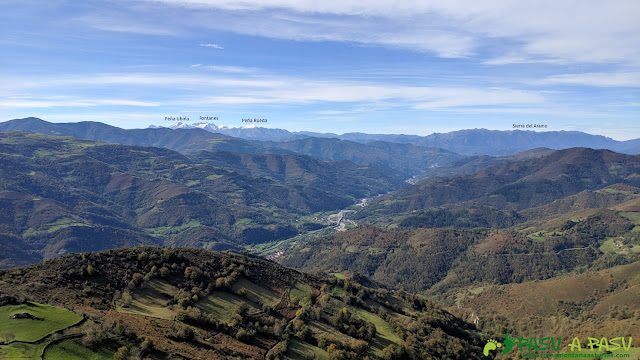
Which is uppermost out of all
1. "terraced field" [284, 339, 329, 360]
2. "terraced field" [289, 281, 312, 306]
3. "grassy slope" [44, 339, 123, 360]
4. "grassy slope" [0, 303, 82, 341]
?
"grassy slope" [0, 303, 82, 341]

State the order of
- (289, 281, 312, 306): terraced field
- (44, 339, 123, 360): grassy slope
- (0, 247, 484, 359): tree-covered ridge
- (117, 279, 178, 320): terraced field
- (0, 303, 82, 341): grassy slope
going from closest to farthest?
(44, 339, 123, 360): grassy slope < (0, 303, 82, 341): grassy slope < (0, 247, 484, 359): tree-covered ridge < (117, 279, 178, 320): terraced field < (289, 281, 312, 306): terraced field

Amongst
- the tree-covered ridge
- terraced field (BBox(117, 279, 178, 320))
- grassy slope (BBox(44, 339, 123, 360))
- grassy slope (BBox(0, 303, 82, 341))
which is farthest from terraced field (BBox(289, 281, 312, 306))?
grassy slope (BBox(0, 303, 82, 341))

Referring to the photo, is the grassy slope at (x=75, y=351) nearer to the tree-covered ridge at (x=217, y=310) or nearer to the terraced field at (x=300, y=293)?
the tree-covered ridge at (x=217, y=310)

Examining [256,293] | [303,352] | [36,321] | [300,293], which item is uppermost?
[36,321]

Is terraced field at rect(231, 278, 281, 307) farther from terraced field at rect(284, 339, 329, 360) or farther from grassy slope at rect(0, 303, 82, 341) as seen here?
grassy slope at rect(0, 303, 82, 341)

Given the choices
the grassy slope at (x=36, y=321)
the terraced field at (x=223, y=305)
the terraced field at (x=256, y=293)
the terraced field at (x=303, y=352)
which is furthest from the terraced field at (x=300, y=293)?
the grassy slope at (x=36, y=321)

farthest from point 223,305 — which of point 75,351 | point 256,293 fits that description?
point 75,351

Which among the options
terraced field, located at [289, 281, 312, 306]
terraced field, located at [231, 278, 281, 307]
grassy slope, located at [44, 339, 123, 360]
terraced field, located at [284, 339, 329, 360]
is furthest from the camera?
terraced field, located at [289, 281, 312, 306]

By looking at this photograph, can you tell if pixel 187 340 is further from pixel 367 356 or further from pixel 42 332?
pixel 367 356

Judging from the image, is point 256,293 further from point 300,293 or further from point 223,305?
point 300,293

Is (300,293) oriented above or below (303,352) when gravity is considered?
above

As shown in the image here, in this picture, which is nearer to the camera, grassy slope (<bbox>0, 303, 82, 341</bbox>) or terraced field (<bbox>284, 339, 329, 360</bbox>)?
grassy slope (<bbox>0, 303, 82, 341</bbox>)
